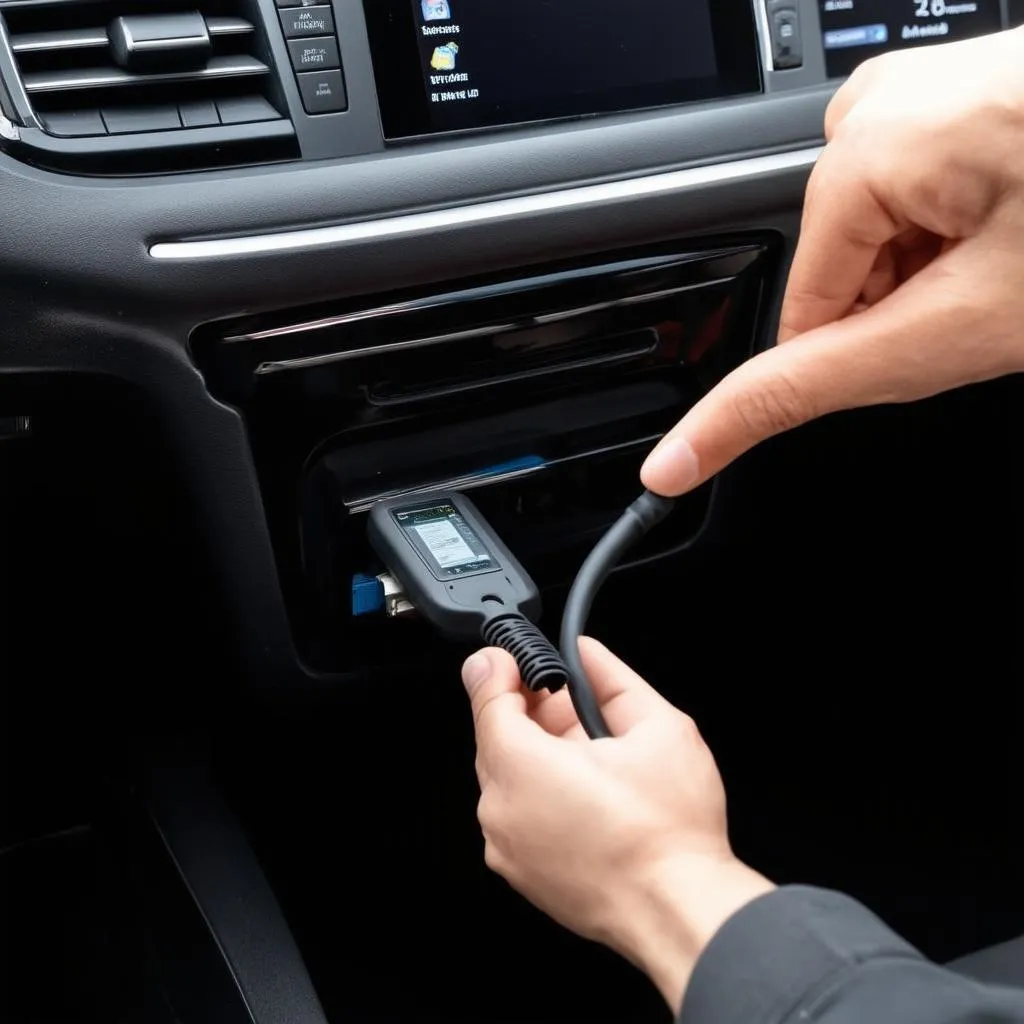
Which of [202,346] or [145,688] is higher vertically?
[202,346]

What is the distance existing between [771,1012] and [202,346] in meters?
0.53

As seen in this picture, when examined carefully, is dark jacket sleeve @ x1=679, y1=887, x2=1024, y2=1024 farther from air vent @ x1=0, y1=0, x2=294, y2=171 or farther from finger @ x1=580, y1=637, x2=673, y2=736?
air vent @ x1=0, y1=0, x2=294, y2=171

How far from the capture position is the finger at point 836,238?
62 centimetres

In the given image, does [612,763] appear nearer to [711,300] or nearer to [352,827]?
[711,300]

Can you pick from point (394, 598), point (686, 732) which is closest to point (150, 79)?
point (394, 598)

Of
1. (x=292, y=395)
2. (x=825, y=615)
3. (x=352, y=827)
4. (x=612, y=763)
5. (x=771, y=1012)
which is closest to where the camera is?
(x=771, y=1012)

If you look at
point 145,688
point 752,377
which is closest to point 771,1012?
point 752,377

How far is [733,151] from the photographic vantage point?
0.90 metres

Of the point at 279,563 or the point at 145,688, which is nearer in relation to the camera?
the point at 279,563

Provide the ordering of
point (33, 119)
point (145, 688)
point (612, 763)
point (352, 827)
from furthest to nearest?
point (352, 827) < point (145, 688) < point (33, 119) < point (612, 763)

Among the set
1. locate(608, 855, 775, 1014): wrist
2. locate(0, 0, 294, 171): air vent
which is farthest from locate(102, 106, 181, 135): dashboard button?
locate(608, 855, 775, 1014): wrist

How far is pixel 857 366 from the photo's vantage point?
643 millimetres

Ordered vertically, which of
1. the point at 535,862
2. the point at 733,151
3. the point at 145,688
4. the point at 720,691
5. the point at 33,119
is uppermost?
the point at 33,119

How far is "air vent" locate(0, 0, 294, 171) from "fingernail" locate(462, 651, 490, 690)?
1.13 feet
